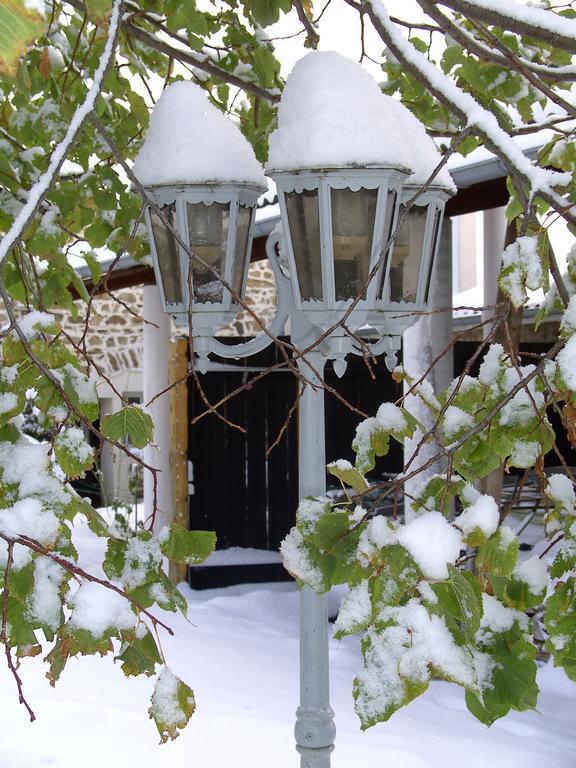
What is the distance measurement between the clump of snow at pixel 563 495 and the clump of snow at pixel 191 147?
96 centimetres

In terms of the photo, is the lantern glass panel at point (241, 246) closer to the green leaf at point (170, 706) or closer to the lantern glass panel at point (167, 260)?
the lantern glass panel at point (167, 260)

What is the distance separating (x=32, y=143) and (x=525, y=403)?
2361 millimetres

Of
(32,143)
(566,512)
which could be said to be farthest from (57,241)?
(566,512)

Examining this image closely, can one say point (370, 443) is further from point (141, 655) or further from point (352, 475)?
point (141, 655)

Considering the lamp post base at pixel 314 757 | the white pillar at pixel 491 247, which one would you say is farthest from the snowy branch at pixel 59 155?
the white pillar at pixel 491 247

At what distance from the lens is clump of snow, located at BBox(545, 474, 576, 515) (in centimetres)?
150

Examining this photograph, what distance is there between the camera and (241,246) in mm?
2158

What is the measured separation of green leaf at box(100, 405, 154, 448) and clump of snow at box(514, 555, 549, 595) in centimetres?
68

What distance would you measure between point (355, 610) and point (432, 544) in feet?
0.50

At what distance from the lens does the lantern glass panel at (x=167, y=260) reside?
2.12 meters

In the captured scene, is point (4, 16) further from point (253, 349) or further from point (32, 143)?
point (32, 143)

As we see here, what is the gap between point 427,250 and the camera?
2119 mm

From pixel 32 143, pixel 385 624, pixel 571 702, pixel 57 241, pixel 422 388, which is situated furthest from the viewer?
pixel 571 702

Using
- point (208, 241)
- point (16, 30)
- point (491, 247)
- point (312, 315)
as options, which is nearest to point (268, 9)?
point (208, 241)
